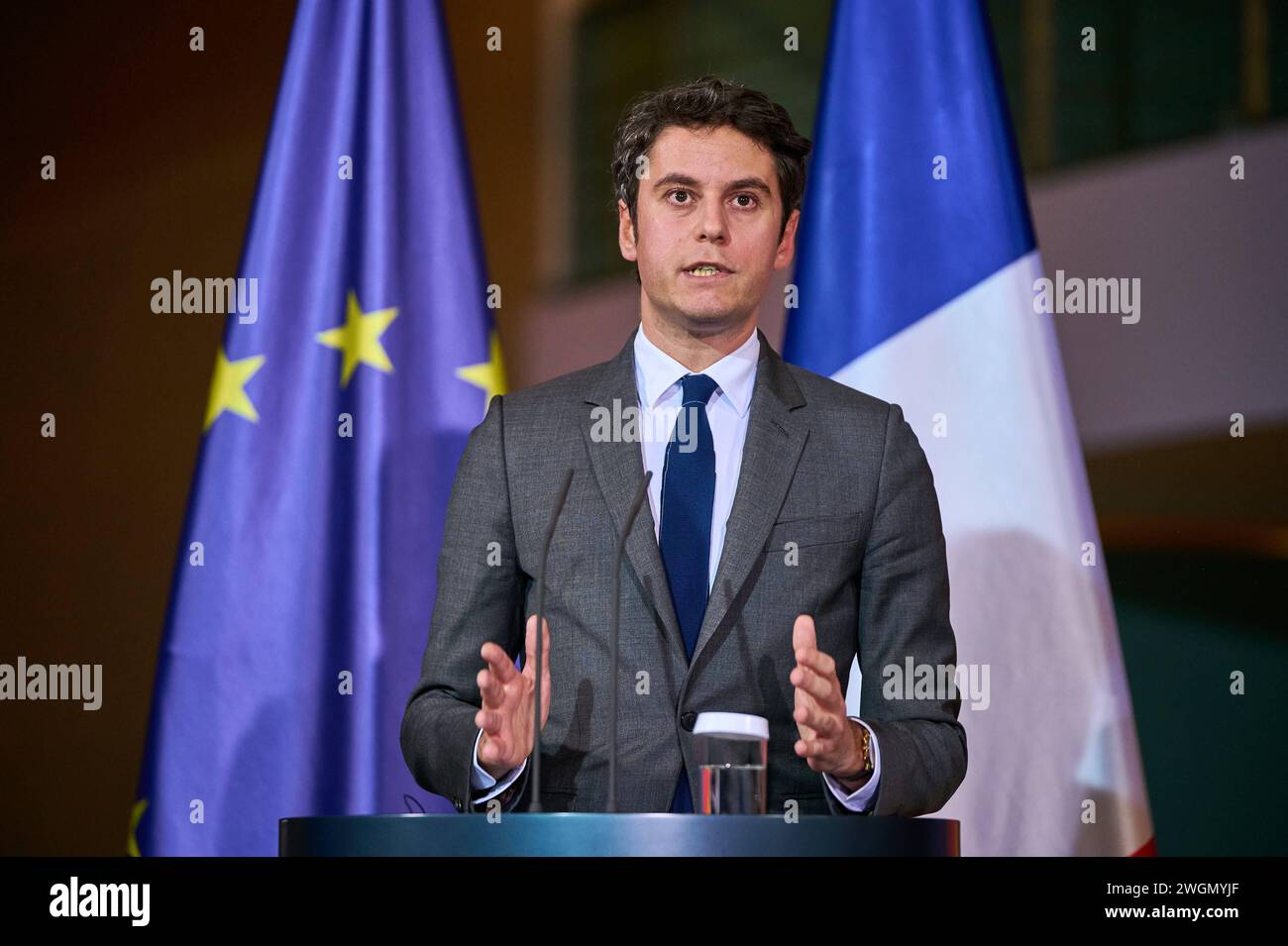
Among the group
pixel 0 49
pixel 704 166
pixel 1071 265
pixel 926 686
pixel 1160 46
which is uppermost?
pixel 1160 46

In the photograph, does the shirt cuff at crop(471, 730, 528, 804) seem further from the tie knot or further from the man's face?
the man's face

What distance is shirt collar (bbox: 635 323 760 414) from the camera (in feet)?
8.68

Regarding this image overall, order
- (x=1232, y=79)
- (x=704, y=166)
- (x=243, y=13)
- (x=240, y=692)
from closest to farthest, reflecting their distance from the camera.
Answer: (x=704, y=166) < (x=240, y=692) < (x=243, y=13) < (x=1232, y=79)

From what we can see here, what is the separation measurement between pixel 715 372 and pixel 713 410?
0.23 ft

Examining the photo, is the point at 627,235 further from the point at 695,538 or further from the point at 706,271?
the point at 695,538

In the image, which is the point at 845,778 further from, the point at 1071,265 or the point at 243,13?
the point at 243,13

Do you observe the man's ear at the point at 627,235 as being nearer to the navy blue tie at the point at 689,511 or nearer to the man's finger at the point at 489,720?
the navy blue tie at the point at 689,511

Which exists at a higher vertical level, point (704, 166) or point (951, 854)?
point (704, 166)

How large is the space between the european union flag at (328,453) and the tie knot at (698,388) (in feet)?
2.91
